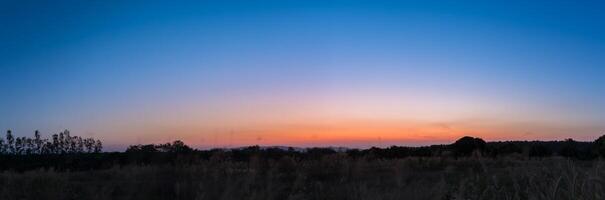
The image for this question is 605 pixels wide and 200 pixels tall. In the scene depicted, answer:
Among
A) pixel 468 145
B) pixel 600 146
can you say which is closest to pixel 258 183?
pixel 600 146

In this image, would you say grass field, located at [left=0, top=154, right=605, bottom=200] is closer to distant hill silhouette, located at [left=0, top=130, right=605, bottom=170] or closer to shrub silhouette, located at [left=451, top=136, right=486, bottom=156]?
distant hill silhouette, located at [left=0, top=130, right=605, bottom=170]

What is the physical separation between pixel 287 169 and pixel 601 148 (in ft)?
57.6

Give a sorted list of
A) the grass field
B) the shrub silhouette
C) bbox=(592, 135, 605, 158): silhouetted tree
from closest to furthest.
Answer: the grass field, bbox=(592, 135, 605, 158): silhouetted tree, the shrub silhouette

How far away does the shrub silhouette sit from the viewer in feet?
147

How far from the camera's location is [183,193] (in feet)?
56.0

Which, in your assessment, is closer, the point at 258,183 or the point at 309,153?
the point at 258,183

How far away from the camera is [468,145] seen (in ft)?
153

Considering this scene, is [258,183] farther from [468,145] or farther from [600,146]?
[468,145]

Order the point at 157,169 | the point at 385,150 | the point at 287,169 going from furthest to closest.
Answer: the point at 385,150 < the point at 287,169 < the point at 157,169

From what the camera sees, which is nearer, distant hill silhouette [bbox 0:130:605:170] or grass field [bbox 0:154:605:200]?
grass field [bbox 0:154:605:200]

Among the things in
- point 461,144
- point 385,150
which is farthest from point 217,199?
point 385,150

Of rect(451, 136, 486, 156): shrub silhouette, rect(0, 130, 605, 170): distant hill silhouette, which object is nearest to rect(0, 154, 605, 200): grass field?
rect(0, 130, 605, 170): distant hill silhouette

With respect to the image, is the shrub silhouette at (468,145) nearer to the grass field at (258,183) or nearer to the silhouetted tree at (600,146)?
the silhouetted tree at (600,146)

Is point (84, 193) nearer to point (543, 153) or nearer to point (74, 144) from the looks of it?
point (543, 153)
